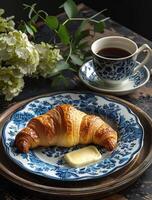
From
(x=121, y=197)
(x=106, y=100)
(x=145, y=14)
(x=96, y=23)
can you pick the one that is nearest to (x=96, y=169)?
(x=121, y=197)

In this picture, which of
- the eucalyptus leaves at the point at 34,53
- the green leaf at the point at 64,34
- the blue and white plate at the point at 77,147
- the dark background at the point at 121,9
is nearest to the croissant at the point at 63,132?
the blue and white plate at the point at 77,147

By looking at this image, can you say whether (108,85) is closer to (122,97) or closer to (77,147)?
(122,97)

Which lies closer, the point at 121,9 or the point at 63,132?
the point at 63,132

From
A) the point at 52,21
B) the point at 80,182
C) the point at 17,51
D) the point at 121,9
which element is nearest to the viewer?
the point at 80,182

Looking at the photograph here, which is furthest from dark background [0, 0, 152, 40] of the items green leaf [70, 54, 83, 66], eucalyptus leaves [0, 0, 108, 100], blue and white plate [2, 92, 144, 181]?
blue and white plate [2, 92, 144, 181]

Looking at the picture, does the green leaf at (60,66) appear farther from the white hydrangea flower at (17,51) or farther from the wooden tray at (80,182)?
the wooden tray at (80,182)

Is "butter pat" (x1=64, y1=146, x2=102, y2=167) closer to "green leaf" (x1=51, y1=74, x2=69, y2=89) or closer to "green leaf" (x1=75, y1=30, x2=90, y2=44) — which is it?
"green leaf" (x1=51, y1=74, x2=69, y2=89)

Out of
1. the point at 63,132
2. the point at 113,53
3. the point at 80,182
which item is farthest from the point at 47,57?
the point at 80,182
